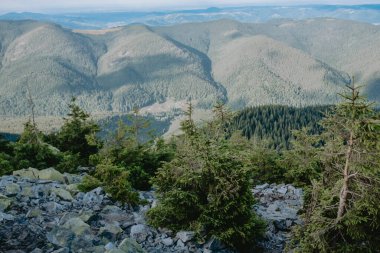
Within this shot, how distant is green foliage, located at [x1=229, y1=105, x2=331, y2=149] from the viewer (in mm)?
140250

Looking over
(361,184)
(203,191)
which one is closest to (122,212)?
(203,191)

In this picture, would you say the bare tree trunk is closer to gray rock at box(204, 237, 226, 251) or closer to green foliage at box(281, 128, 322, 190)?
gray rock at box(204, 237, 226, 251)

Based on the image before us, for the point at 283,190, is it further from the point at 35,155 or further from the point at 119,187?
the point at 35,155

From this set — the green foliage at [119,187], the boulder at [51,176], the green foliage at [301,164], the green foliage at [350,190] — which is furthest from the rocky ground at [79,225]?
the green foliage at [301,164]

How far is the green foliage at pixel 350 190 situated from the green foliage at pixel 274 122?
11988 cm

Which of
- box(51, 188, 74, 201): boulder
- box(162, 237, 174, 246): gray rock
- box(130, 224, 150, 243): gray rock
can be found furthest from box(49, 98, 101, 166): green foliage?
box(162, 237, 174, 246): gray rock

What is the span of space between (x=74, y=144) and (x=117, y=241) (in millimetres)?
19363

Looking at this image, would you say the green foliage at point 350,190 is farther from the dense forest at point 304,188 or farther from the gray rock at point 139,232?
the gray rock at point 139,232

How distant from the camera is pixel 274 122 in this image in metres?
151

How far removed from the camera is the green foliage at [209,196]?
1501 cm

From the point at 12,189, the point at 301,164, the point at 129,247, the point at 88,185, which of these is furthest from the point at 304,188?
the point at 12,189

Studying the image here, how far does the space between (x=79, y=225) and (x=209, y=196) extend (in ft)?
16.6

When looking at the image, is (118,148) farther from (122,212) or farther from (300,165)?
(300,165)

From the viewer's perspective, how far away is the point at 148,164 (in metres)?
26.4
